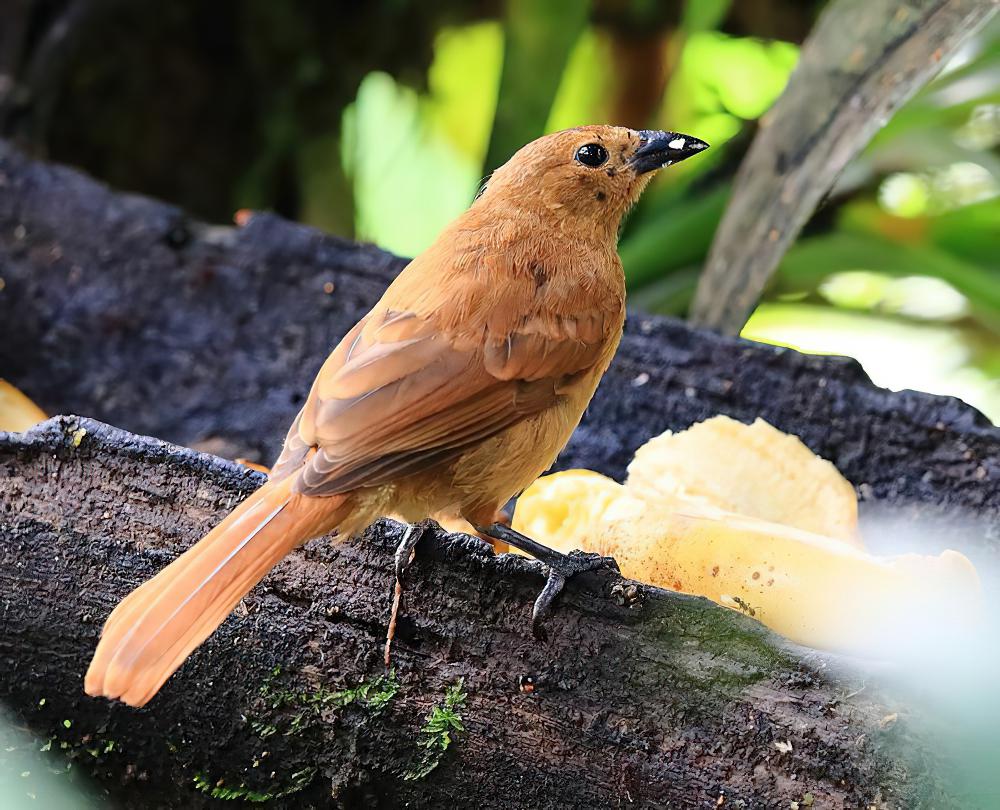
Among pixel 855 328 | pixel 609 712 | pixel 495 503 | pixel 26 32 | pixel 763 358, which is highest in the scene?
pixel 855 328

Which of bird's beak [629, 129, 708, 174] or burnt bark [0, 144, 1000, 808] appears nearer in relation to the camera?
burnt bark [0, 144, 1000, 808]

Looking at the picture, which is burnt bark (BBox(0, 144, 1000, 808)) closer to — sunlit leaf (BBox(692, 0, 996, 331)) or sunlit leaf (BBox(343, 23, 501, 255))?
sunlit leaf (BBox(692, 0, 996, 331))

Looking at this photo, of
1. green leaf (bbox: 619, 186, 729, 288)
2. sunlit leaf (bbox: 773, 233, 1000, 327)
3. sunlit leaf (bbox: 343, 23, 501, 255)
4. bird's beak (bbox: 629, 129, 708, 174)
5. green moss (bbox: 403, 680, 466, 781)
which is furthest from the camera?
sunlit leaf (bbox: 343, 23, 501, 255)

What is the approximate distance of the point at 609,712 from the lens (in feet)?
4.80

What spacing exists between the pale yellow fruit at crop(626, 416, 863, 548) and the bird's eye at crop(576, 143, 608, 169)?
0.56 metres

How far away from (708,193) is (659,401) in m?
1.50

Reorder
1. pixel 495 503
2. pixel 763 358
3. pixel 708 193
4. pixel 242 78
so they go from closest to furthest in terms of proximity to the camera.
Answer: pixel 495 503
pixel 763 358
pixel 708 193
pixel 242 78

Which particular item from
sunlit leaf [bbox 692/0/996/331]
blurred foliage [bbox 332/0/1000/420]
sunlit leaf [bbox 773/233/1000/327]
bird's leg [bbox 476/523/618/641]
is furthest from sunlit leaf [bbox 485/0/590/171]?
bird's leg [bbox 476/523/618/641]

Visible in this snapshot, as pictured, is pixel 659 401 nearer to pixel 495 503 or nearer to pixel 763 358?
pixel 763 358

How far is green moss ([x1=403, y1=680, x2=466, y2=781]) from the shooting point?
150cm

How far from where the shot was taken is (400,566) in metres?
1.56

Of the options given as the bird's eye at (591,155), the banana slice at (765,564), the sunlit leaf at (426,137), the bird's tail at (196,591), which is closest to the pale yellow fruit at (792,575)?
the banana slice at (765,564)

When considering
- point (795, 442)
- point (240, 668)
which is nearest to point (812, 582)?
point (795, 442)

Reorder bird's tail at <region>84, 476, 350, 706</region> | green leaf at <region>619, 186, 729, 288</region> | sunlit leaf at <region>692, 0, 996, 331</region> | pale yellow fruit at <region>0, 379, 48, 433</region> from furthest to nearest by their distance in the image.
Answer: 1. green leaf at <region>619, 186, 729, 288</region>
2. sunlit leaf at <region>692, 0, 996, 331</region>
3. pale yellow fruit at <region>0, 379, 48, 433</region>
4. bird's tail at <region>84, 476, 350, 706</region>
